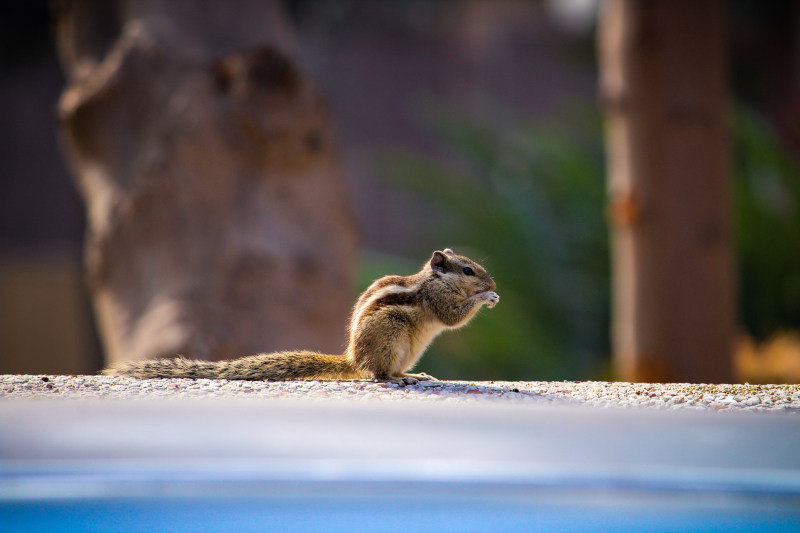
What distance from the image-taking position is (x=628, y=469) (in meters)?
1.01

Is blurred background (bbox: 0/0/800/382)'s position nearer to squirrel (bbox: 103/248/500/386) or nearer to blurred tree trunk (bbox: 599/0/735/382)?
blurred tree trunk (bbox: 599/0/735/382)

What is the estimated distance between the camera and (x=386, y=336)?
2373mm

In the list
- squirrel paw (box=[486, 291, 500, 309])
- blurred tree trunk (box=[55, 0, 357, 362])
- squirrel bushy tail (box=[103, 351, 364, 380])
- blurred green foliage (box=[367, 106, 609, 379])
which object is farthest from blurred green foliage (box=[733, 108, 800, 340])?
squirrel bushy tail (box=[103, 351, 364, 380])

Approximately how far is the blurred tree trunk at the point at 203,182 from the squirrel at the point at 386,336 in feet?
4.26

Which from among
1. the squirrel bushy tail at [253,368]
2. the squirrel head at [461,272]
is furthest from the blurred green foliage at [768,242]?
the squirrel bushy tail at [253,368]

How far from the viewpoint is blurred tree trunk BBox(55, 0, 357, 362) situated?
3.81 m

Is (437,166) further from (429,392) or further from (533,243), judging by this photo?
(429,392)

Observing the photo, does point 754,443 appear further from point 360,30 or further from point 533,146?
point 360,30

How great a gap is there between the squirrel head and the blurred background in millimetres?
1324

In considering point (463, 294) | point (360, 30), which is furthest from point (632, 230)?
point (360, 30)

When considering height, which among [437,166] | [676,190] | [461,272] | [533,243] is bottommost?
[461,272]

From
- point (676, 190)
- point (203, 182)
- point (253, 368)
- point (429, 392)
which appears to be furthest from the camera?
point (676, 190)

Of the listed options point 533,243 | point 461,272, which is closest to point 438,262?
point 461,272

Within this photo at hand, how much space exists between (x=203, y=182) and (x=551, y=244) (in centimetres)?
337
